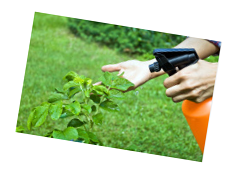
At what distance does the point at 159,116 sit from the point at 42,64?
1.28m

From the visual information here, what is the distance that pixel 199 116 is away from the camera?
1586 mm

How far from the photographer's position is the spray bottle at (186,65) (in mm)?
1531

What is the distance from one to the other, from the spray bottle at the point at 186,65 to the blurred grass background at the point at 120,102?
0.45m

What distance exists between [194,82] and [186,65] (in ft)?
0.32

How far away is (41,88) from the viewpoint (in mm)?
2729

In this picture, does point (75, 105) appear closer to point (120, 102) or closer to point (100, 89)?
point (100, 89)

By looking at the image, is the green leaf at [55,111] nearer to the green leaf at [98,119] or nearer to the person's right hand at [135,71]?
the green leaf at [98,119]

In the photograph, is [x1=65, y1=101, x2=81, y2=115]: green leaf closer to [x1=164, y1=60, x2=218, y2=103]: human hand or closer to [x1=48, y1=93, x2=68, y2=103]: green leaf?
[x1=48, y1=93, x2=68, y2=103]: green leaf

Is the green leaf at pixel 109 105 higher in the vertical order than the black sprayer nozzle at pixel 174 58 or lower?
lower

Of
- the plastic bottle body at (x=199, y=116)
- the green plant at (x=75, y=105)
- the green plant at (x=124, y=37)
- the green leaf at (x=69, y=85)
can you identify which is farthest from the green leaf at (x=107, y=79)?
the green plant at (x=124, y=37)

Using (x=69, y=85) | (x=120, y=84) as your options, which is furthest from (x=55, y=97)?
(x=120, y=84)

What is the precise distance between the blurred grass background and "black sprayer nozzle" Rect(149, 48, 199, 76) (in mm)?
600

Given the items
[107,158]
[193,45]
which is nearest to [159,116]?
[193,45]

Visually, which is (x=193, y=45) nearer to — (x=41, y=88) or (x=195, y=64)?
(x=195, y=64)
